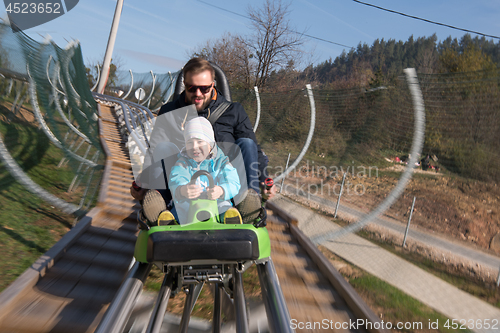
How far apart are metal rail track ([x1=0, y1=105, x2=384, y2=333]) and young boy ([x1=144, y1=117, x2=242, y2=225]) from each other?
795 mm

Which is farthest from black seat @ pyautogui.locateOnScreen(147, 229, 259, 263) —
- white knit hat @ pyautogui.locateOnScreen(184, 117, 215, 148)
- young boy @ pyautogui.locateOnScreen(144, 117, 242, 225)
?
white knit hat @ pyautogui.locateOnScreen(184, 117, 215, 148)

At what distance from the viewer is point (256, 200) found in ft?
6.45

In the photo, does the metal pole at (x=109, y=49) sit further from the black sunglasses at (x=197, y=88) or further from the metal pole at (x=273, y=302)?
the metal pole at (x=273, y=302)

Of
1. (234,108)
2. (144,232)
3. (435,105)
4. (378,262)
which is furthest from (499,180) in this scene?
(144,232)

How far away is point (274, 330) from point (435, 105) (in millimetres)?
3162

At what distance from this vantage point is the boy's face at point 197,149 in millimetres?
1943

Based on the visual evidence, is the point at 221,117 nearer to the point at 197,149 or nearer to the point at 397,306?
the point at 197,149

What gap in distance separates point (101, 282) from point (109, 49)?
14.8 meters

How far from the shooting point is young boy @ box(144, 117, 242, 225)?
180 cm

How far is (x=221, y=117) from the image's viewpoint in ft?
8.48

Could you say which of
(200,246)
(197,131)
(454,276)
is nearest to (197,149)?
(197,131)

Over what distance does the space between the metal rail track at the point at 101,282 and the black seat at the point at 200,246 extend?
0.75 metres

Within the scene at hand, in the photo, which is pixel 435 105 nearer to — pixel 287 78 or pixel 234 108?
pixel 234 108

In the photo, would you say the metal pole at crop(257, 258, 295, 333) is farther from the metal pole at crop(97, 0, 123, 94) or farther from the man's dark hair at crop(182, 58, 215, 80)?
the metal pole at crop(97, 0, 123, 94)
